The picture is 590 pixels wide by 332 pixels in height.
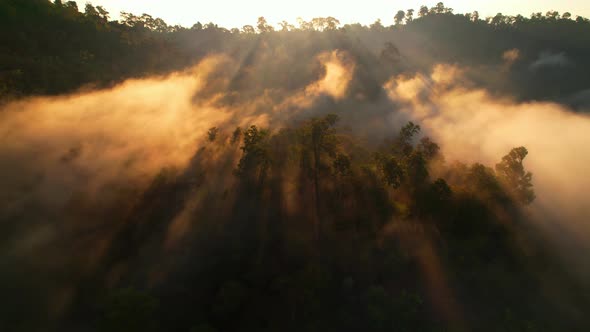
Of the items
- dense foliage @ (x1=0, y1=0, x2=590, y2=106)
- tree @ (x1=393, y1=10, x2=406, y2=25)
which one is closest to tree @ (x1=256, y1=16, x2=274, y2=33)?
dense foliage @ (x1=0, y1=0, x2=590, y2=106)

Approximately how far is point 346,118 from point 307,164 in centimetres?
4492

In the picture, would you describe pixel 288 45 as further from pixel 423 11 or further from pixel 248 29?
pixel 423 11

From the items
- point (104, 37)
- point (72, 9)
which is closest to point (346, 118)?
point (104, 37)

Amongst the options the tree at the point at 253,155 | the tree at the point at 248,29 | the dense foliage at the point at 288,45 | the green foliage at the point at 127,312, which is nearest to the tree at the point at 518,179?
the tree at the point at 253,155

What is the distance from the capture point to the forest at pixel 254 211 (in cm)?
3516

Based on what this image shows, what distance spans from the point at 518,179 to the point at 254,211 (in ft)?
125

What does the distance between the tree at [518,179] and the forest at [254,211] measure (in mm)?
236

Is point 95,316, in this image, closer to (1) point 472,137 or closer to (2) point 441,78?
(1) point 472,137

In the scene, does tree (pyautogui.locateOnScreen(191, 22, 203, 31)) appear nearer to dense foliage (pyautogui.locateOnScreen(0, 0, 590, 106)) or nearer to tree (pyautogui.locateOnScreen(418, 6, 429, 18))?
dense foliage (pyautogui.locateOnScreen(0, 0, 590, 106))

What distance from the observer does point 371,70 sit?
110875mm

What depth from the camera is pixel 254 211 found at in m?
45.8

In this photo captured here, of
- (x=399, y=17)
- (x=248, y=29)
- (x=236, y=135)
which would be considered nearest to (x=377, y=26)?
(x=399, y=17)

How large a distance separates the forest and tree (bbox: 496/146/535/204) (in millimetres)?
236

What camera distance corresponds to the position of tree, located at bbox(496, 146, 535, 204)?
39125 mm
